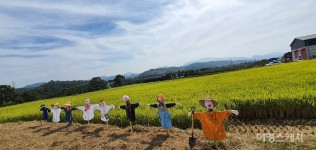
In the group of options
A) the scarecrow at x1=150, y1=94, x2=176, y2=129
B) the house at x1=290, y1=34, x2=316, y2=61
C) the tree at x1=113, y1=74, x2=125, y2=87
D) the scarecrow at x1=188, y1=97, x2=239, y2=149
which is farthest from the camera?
the tree at x1=113, y1=74, x2=125, y2=87

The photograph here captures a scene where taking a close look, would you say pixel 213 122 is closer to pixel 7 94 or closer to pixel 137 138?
pixel 137 138

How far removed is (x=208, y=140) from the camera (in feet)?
24.5

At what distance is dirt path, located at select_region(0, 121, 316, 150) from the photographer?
6996 millimetres

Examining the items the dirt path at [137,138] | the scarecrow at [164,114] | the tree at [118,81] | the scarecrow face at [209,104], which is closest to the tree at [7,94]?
the tree at [118,81]

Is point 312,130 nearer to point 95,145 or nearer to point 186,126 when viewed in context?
point 186,126

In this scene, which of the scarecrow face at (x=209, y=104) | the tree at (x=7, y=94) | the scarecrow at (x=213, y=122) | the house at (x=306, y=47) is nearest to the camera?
the scarecrow at (x=213, y=122)

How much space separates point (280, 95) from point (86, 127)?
7.52 metres

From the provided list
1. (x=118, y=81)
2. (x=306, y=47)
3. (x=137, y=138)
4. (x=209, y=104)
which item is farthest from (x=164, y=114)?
(x=118, y=81)

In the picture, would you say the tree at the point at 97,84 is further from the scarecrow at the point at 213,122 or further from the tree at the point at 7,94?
the scarecrow at the point at 213,122

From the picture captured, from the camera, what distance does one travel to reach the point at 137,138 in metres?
8.62

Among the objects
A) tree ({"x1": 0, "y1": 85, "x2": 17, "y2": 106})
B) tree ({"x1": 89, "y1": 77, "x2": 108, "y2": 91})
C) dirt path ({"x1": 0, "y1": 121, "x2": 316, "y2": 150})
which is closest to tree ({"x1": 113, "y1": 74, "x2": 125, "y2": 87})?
tree ({"x1": 89, "y1": 77, "x2": 108, "y2": 91})

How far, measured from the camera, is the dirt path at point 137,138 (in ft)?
23.0

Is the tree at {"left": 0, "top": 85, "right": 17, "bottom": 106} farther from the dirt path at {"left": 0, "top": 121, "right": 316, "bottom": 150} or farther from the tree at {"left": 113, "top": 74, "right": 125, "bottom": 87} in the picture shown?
the dirt path at {"left": 0, "top": 121, "right": 316, "bottom": 150}

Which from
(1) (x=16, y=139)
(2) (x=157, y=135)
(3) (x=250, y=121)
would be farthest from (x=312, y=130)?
(1) (x=16, y=139)
